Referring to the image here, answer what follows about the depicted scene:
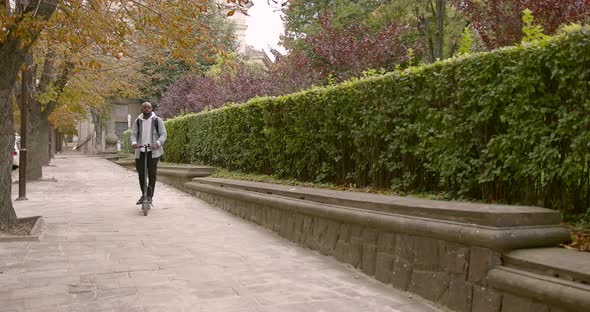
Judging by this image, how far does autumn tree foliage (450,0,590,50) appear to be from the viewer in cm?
1170

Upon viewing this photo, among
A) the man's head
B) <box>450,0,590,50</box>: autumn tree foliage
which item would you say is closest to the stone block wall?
the man's head

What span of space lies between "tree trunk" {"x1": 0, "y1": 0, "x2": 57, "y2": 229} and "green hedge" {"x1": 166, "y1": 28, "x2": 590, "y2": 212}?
13.9 ft

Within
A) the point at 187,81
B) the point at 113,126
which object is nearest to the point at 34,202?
the point at 187,81

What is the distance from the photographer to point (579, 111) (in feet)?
13.8

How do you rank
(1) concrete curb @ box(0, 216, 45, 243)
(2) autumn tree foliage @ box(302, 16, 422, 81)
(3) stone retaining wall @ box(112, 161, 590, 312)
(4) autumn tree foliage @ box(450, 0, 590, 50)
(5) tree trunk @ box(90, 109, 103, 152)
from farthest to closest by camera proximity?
(5) tree trunk @ box(90, 109, 103, 152) < (2) autumn tree foliage @ box(302, 16, 422, 81) < (4) autumn tree foliage @ box(450, 0, 590, 50) < (1) concrete curb @ box(0, 216, 45, 243) < (3) stone retaining wall @ box(112, 161, 590, 312)

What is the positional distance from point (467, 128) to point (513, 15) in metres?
9.26

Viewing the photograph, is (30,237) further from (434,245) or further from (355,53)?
(355,53)

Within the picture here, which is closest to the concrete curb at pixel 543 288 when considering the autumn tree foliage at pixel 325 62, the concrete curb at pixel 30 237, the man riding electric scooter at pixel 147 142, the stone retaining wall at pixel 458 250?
the stone retaining wall at pixel 458 250

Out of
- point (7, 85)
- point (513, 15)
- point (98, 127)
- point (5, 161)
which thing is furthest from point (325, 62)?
point (98, 127)

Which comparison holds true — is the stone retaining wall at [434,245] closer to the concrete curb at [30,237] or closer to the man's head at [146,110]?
the concrete curb at [30,237]

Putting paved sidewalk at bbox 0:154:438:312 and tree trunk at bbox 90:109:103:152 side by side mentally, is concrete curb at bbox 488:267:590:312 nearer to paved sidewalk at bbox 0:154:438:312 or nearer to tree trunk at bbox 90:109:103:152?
paved sidewalk at bbox 0:154:438:312

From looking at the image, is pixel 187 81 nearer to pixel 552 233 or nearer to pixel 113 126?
pixel 113 126

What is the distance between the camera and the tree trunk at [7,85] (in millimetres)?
7618

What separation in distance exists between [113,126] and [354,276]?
56.5m
